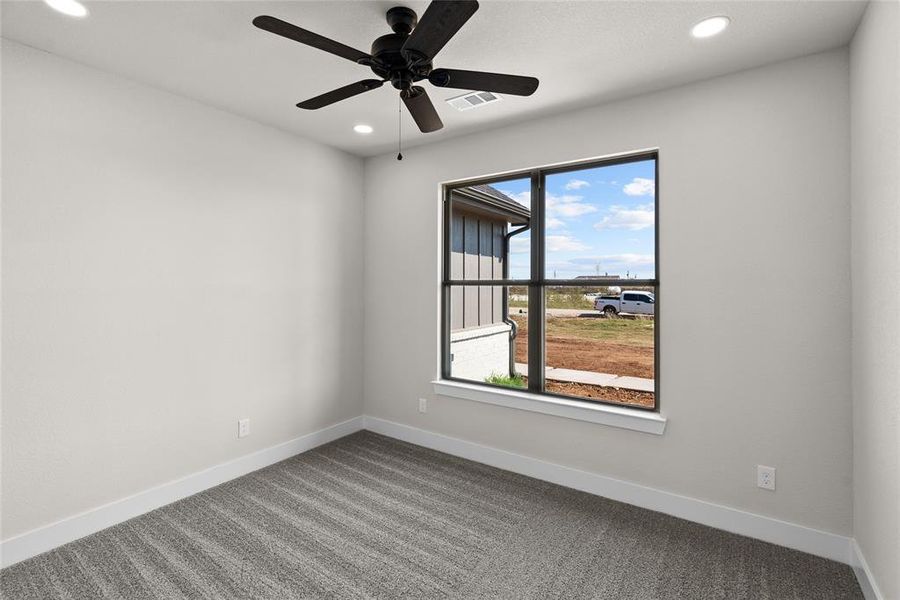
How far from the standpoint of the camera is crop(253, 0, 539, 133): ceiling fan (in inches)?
58.6

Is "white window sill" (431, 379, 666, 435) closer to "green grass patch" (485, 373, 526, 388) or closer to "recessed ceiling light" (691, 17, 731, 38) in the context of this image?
"green grass patch" (485, 373, 526, 388)

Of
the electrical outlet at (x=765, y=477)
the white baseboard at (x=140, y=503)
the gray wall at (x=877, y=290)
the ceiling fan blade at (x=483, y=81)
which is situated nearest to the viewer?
the gray wall at (x=877, y=290)

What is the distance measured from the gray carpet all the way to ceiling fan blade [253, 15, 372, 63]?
228 centimetres

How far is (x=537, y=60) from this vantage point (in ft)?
7.57

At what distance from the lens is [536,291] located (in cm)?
330

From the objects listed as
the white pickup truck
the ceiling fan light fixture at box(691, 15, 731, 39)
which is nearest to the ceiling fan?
the ceiling fan light fixture at box(691, 15, 731, 39)

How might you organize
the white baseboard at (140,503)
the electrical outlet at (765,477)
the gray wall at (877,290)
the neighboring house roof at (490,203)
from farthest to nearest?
the neighboring house roof at (490,203) → the electrical outlet at (765,477) → the white baseboard at (140,503) → the gray wall at (877,290)

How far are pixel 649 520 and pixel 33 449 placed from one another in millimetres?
3337

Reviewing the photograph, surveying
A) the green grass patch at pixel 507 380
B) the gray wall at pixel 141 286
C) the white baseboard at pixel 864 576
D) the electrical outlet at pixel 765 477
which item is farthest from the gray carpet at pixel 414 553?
the green grass patch at pixel 507 380

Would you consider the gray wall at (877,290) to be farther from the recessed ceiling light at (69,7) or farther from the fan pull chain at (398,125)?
the recessed ceiling light at (69,7)

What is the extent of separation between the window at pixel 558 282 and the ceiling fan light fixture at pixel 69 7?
2.44 metres

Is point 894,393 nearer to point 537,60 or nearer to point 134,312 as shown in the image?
point 537,60

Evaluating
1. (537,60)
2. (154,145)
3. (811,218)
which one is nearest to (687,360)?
(811,218)

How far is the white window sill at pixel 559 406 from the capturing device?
2.72 meters
